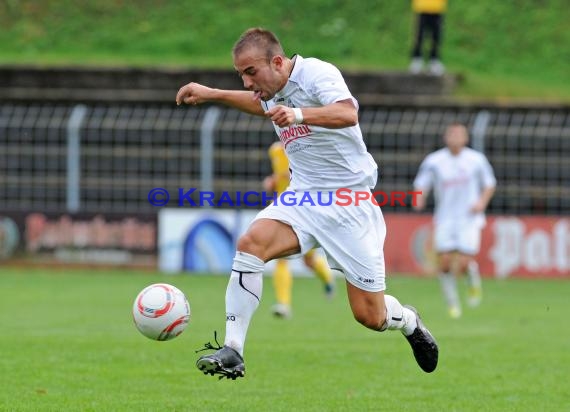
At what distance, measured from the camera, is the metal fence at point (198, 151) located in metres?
23.4

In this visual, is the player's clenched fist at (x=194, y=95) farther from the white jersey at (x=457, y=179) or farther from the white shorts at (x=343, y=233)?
the white jersey at (x=457, y=179)

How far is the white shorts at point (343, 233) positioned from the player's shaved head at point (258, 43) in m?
1.02

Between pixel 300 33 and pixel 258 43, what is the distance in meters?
22.9

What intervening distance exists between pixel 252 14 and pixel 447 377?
22416 mm

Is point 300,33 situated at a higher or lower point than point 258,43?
higher

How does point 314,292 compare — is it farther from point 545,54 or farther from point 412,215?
point 545,54

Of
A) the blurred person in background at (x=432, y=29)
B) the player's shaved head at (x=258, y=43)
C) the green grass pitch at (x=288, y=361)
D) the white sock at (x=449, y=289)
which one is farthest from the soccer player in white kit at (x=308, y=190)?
the blurred person in background at (x=432, y=29)

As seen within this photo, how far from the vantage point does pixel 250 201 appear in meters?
24.3

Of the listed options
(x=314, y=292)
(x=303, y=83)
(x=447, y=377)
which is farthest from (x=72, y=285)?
(x=303, y=83)

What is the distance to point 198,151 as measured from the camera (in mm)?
24109

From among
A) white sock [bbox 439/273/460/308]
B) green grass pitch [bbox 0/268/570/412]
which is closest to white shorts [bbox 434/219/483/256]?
white sock [bbox 439/273/460/308]

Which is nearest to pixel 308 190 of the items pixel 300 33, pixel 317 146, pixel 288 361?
pixel 317 146

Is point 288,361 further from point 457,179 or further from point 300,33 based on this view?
point 300,33

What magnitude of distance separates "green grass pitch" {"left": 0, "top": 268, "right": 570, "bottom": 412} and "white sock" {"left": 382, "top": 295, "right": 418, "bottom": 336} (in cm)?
50
